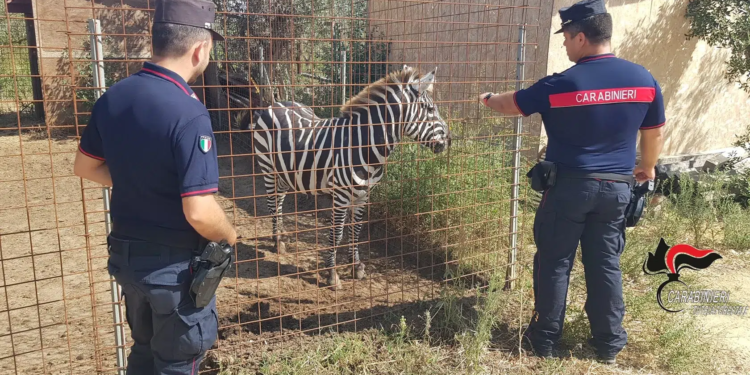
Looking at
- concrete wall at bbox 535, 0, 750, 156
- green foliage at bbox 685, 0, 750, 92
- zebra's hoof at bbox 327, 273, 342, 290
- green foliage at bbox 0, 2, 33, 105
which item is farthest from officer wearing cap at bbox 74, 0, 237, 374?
green foliage at bbox 0, 2, 33, 105

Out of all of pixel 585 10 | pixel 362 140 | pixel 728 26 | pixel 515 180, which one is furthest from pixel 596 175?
pixel 728 26

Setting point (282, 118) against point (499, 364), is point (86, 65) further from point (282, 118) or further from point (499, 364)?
point (499, 364)

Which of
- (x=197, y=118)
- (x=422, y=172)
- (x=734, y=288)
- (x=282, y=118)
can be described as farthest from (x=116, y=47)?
(x=734, y=288)

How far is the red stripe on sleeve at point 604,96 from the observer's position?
119 inches

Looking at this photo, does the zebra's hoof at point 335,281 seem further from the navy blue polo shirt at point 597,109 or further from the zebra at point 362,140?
the navy blue polo shirt at point 597,109

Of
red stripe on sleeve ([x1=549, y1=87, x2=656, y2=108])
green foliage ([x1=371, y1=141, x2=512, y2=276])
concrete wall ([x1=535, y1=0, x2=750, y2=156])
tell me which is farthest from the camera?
concrete wall ([x1=535, y1=0, x2=750, y2=156])

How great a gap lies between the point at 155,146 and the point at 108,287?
138 inches

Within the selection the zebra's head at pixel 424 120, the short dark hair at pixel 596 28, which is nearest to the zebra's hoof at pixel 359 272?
the zebra's head at pixel 424 120

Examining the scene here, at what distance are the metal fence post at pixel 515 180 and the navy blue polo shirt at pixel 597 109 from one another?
39.9 inches

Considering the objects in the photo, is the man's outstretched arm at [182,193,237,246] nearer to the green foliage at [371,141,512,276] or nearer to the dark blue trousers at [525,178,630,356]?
the dark blue trousers at [525,178,630,356]

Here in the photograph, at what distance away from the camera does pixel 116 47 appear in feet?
36.4

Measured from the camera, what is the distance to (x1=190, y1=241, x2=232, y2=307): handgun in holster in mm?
2012

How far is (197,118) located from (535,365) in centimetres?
279

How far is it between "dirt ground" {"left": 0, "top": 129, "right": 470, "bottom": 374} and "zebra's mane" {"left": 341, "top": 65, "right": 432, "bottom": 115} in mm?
1201
